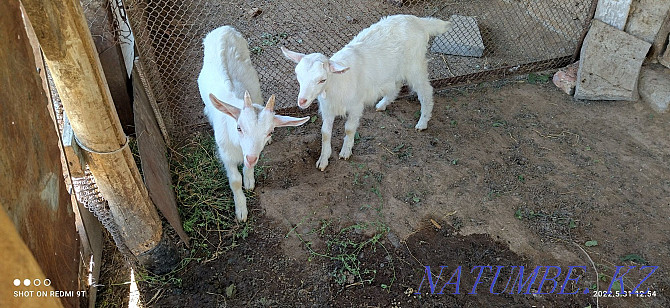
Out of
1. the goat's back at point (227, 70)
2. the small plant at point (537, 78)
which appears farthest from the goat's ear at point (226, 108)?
the small plant at point (537, 78)

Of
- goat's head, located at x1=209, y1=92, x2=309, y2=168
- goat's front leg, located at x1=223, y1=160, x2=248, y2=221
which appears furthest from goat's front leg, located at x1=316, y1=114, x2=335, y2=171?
goat's head, located at x1=209, y1=92, x2=309, y2=168

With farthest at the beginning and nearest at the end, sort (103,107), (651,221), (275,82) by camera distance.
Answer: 1. (275,82)
2. (651,221)
3. (103,107)

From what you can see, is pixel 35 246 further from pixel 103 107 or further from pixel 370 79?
pixel 370 79

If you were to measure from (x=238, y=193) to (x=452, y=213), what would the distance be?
71.9 inches

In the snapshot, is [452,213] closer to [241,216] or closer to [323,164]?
[323,164]

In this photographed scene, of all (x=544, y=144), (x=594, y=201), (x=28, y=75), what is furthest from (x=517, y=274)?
(x=28, y=75)

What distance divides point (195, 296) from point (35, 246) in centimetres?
191

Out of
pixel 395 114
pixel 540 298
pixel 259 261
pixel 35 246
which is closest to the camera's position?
pixel 35 246

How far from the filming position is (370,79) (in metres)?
4.34

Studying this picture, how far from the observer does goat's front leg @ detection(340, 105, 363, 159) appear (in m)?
4.38

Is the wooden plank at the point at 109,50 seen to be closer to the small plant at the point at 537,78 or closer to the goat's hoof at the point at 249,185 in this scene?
the goat's hoof at the point at 249,185

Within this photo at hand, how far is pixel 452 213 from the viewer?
4.09m

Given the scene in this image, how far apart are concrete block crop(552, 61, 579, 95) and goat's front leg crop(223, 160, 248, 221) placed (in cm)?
389

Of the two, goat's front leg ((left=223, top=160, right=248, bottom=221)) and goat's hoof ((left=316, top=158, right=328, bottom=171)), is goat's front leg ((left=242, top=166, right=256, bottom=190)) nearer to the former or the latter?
goat's front leg ((left=223, top=160, right=248, bottom=221))
